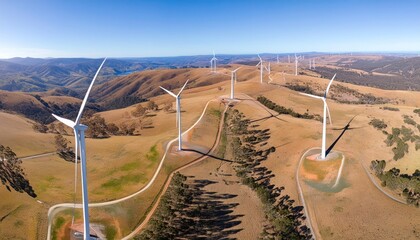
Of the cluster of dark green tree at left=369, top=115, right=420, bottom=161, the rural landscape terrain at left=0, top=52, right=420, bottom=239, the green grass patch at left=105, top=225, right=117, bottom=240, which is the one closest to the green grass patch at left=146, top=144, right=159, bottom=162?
the rural landscape terrain at left=0, top=52, right=420, bottom=239

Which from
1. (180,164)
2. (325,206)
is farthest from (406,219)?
(180,164)

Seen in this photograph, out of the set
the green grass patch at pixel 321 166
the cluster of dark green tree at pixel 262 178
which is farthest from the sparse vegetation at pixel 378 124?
the cluster of dark green tree at pixel 262 178

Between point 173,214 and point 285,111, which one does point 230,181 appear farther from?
point 285,111

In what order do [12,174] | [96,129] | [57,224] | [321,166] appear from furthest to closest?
[96,129] < [321,166] < [12,174] < [57,224]

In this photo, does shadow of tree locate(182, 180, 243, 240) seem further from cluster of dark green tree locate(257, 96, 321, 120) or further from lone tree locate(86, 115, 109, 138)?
lone tree locate(86, 115, 109, 138)

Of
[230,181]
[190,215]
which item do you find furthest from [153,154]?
[190,215]

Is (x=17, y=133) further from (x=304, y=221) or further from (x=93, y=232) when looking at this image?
(x=304, y=221)

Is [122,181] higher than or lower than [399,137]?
lower
